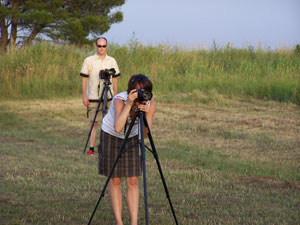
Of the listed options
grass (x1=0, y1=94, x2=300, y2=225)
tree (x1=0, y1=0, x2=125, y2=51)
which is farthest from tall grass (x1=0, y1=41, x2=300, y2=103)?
tree (x1=0, y1=0, x2=125, y2=51)

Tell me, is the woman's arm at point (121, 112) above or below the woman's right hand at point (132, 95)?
below

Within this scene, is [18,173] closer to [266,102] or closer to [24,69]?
[266,102]

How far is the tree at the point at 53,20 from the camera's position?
27672 millimetres

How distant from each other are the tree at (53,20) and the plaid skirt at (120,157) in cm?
2385

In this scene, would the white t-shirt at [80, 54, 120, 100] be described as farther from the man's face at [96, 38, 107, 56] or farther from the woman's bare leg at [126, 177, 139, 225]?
the woman's bare leg at [126, 177, 139, 225]

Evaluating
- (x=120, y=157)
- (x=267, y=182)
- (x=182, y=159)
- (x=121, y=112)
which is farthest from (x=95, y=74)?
(x=121, y=112)

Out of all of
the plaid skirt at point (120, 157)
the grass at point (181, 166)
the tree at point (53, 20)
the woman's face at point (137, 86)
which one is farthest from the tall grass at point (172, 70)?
the woman's face at point (137, 86)

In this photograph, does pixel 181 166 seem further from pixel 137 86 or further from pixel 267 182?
pixel 137 86

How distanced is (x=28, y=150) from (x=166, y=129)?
3.82 m

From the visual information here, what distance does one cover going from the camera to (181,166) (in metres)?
8.09

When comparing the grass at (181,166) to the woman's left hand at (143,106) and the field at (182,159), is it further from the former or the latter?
the woman's left hand at (143,106)

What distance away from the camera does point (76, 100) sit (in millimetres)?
16891

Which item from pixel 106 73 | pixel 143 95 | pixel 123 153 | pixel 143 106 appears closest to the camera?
pixel 143 95

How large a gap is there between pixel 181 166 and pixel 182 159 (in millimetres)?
661
